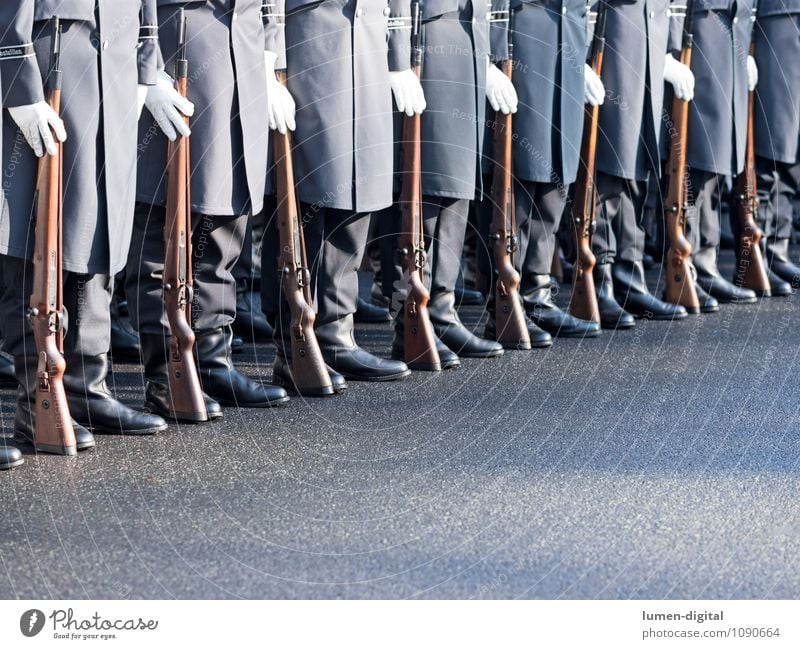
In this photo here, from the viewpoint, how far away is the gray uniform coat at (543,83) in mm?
4777

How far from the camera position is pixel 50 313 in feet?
10.6

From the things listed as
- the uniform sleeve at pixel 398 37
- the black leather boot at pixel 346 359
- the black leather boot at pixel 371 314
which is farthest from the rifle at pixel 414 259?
the black leather boot at pixel 371 314

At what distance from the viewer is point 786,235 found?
619 centimetres

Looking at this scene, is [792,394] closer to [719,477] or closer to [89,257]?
[719,477]

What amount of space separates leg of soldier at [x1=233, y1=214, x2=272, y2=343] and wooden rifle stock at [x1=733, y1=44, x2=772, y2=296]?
→ 82.8 inches

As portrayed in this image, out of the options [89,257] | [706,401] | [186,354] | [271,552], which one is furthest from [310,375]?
[271,552]

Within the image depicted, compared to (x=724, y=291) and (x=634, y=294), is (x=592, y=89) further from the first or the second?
(x=724, y=291)

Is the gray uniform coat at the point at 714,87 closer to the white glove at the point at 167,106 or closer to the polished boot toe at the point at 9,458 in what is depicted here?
the white glove at the point at 167,106

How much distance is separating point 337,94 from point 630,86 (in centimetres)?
157

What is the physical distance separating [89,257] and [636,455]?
1.35 meters

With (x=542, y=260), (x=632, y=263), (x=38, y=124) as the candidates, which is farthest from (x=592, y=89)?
(x=38, y=124)

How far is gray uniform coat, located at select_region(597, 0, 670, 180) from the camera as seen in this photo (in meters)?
5.18

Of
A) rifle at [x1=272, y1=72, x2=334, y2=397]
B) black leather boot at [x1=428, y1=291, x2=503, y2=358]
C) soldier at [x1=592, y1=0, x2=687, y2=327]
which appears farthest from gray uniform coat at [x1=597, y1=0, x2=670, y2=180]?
rifle at [x1=272, y1=72, x2=334, y2=397]

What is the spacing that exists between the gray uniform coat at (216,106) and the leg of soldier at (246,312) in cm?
115
